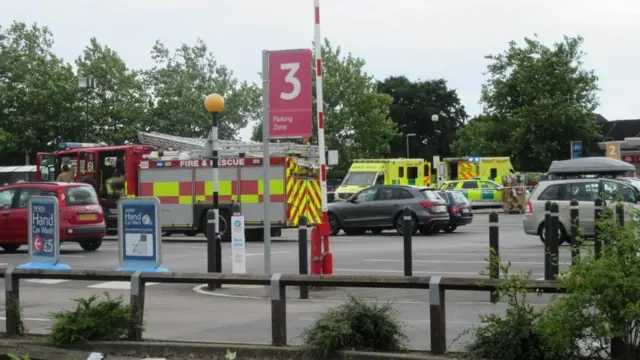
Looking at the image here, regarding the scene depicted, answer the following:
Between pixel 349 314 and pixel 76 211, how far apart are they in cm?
1596

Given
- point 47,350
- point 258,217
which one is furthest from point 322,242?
point 258,217

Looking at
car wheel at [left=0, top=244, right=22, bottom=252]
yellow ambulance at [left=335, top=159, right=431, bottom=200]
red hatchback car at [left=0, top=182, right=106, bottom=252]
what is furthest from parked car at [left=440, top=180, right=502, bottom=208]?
car wheel at [left=0, top=244, right=22, bottom=252]

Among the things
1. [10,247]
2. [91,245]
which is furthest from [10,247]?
[91,245]

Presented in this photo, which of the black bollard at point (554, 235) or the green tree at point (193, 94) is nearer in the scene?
the black bollard at point (554, 235)

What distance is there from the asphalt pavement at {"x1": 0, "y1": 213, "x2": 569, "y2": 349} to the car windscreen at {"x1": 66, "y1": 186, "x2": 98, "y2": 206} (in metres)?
1.22

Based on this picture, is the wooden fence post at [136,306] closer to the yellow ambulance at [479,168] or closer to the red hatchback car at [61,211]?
the red hatchback car at [61,211]

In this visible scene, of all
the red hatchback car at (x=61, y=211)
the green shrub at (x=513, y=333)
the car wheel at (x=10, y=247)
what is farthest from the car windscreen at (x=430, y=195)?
the green shrub at (x=513, y=333)

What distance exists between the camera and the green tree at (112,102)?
183ft

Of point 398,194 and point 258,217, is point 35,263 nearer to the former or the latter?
point 258,217

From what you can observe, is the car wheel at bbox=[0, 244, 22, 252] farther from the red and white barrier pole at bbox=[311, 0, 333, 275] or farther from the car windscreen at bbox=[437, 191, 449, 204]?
the car windscreen at bbox=[437, 191, 449, 204]

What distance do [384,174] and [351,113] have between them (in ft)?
69.4

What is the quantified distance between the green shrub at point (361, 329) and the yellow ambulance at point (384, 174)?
37827 millimetres

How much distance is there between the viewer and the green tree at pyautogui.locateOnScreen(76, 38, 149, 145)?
183ft

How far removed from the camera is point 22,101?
56250mm
